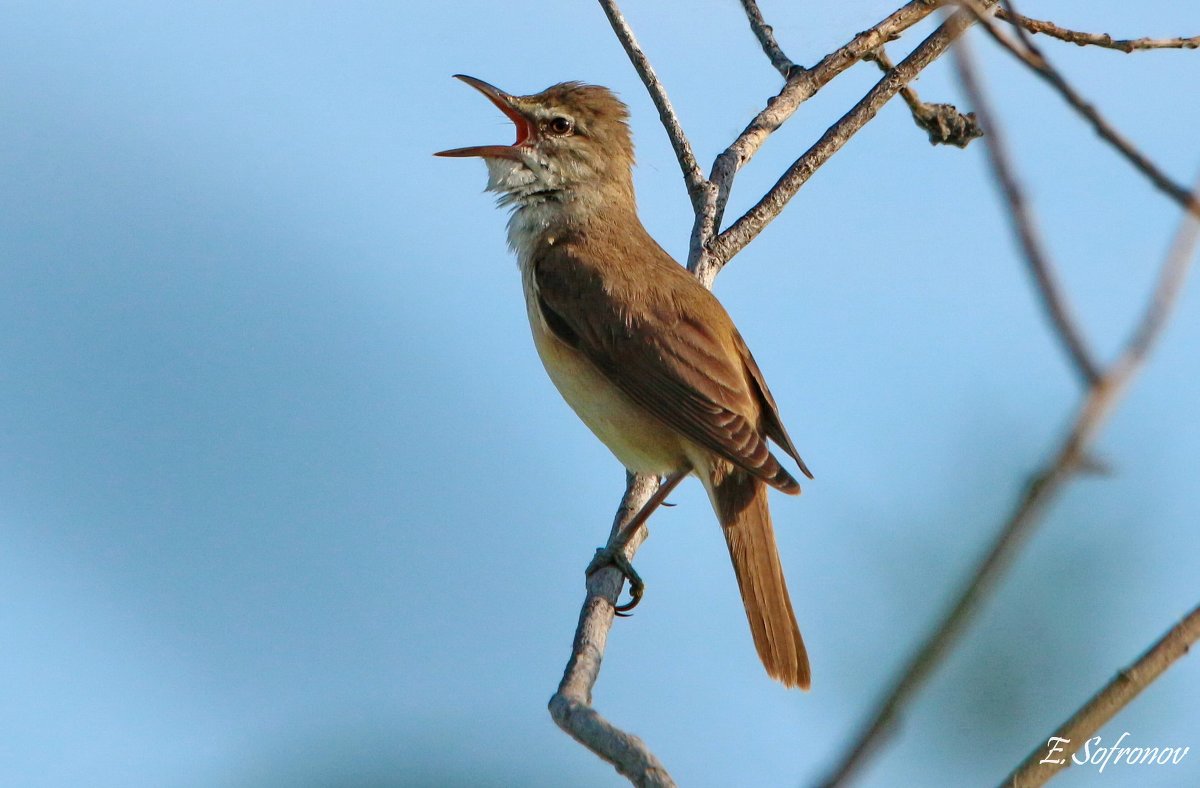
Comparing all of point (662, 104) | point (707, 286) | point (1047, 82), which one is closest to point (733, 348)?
point (707, 286)

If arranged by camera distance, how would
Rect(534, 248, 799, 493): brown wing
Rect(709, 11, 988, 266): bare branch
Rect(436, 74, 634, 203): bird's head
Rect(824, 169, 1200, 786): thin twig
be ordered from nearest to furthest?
Rect(824, 169, 1200, 786): thin twig, Rect(534, 248, 799, 493): brown wing, Rect(709, 11, 988, 266): bare branch, Rect(436, 74, 634, 203): bird's head

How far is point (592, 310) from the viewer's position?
4582mm

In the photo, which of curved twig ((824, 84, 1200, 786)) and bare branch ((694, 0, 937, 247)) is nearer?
curved twig ((824, 84, 1200, 786))

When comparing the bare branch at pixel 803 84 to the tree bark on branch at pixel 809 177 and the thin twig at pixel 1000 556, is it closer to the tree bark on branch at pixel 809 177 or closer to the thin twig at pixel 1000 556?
the tree bark on branch at pixel 809 177

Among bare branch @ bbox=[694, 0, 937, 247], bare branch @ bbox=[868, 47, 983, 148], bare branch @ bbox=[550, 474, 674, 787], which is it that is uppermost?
bare branch @ bbox=[694, 0, 937, 247]

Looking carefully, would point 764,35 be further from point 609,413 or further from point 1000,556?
point 1000,556

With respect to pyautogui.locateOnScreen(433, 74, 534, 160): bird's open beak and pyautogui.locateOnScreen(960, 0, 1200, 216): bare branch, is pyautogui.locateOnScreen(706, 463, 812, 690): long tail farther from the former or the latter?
pyautogui.locateOnScreen(960, 0, 1200, 216): bare branch

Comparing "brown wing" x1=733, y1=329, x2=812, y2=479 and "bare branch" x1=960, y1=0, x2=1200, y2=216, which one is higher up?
"brown wing" x1=733, y1=329, x2=812, y2=479

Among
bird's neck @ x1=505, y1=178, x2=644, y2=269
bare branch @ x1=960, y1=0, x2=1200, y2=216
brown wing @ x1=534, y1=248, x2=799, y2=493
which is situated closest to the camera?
bare branch @ x1=960, y1=0, x2=1200, y2=216

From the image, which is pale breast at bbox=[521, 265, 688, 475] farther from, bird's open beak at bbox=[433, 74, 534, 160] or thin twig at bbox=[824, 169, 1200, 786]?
thin twig at bbox=[824, 169, 1200, 786]

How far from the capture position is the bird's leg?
4109 millimetres

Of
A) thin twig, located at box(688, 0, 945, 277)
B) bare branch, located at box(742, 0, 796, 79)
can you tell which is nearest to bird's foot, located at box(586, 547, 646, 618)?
thin twig, located at box(688, 0, 945, 277)

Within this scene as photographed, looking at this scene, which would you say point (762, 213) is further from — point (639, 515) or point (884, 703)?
point (884, 703)

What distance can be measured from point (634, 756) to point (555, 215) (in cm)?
309
